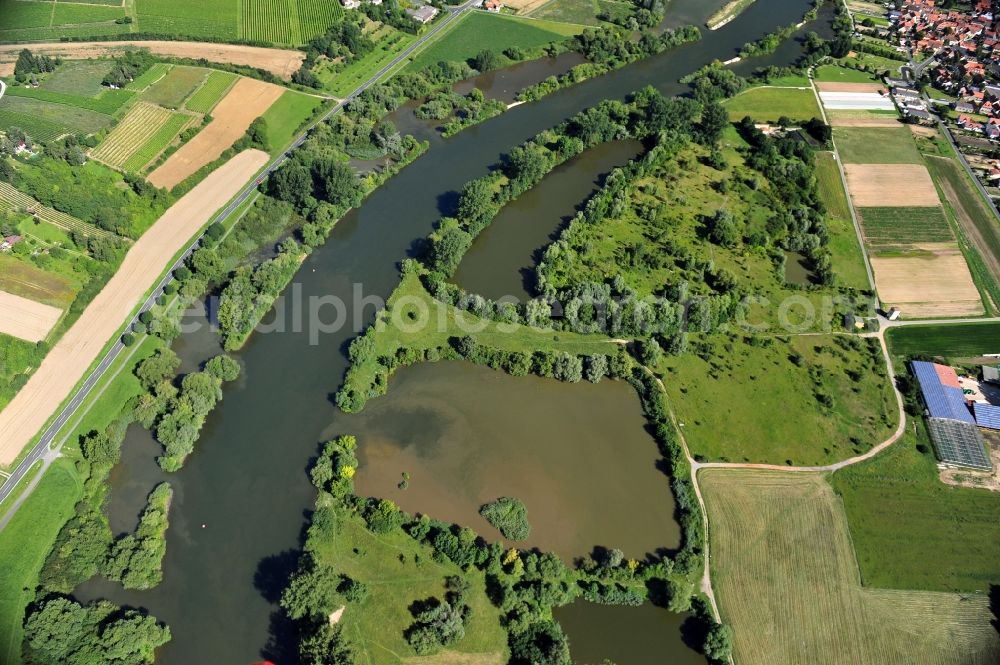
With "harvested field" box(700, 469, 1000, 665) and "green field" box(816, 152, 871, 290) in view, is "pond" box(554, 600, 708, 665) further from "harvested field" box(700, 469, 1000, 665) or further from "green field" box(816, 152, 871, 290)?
"green field" box(816, 152, 871, 290)

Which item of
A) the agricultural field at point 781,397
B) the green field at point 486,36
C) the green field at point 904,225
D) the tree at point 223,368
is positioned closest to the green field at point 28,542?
the tree at point 223,368

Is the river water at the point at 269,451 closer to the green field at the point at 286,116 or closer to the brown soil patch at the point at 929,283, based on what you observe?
the green field at the point at 286,116

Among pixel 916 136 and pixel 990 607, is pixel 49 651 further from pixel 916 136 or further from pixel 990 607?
pixel 916 136

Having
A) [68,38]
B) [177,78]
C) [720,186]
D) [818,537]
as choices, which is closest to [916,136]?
[720,186]

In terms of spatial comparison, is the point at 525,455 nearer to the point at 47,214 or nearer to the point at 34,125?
the point at 47,214

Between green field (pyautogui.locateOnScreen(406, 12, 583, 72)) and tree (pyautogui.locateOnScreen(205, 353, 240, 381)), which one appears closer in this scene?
tree (pyautogui.locateOnScreen(205, 353, 240, 381))

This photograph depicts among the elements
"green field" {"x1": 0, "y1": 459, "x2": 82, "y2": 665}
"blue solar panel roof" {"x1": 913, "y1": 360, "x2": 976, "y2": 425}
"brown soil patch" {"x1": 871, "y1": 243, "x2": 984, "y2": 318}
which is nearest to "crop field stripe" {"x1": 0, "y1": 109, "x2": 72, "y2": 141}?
"green field" {"x1": 0, "y1": 459, "x2": 82, "y2": 665}
